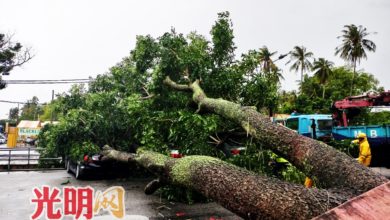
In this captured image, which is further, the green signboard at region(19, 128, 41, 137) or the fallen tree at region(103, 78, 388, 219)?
the green signboard at region(19, 128, 41, 137)

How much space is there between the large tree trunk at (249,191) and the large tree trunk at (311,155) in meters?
0.55

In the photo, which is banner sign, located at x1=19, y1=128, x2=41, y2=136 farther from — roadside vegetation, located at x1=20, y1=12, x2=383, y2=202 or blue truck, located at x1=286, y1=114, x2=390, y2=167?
blue truck, located at x1=286, y1=114, x2=390, y2=167

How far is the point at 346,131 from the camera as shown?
35.8 ft

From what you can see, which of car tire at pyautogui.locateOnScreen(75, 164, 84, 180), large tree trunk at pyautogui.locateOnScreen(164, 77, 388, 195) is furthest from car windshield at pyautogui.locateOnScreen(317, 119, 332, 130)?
car tire at pyautogui.locateOnScreen(75, 164, 84, 180)

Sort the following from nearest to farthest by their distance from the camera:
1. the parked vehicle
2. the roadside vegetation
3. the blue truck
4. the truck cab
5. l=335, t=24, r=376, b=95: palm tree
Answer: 1. the roadside vegetation
2. the parked vehicle
3. the blue truck
4. the truck cab
5. l=335, t=24, r=376, b=95: palm tree

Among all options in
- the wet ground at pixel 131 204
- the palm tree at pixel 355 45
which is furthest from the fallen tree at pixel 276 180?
the palm tree at pixel 355 45

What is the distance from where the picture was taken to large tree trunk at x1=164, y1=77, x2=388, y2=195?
300cm

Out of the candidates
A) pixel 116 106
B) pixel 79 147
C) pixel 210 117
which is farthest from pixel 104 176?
pixel 210 117

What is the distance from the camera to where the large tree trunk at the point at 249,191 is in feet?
8.13

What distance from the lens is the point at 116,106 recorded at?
8.57 metres

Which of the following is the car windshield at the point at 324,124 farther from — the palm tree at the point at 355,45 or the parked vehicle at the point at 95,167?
the palm tree at the point at 355,45

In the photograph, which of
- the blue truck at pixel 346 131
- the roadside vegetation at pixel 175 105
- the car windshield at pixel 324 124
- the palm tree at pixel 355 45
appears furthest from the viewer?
the palm tree at pixel 355 45

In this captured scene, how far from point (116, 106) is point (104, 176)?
2.25 meters

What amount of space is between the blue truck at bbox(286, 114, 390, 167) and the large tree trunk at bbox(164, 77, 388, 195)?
280 inches
